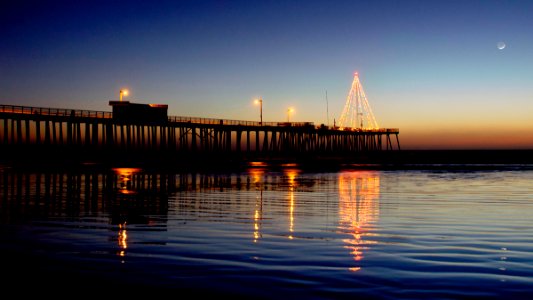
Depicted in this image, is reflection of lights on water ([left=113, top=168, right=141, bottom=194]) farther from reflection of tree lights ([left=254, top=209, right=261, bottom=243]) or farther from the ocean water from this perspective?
reflection of tree lights ([left=254, top=209, right=261, bottom=243])

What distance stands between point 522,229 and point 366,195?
10.9m

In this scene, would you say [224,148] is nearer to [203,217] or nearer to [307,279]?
[203,217]

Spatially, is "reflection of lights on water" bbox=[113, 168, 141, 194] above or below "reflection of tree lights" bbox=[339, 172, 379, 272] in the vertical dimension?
above

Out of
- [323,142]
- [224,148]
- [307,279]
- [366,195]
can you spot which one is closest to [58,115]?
[224,148]

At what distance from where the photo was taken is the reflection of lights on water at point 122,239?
9.48 m

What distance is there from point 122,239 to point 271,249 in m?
2.94

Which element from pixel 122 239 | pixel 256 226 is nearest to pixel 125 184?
pixel 256 226

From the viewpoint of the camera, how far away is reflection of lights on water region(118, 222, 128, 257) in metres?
9.48

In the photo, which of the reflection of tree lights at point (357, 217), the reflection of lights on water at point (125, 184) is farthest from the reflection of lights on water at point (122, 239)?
the reflection of lights on water at point (125, 184)

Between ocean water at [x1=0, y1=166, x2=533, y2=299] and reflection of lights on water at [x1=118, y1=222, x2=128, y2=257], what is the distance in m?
0.02

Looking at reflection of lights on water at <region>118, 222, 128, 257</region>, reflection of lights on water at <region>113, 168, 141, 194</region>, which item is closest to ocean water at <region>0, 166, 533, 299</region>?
reflection of lights on water at <region>118, 222, 128, 257</region>

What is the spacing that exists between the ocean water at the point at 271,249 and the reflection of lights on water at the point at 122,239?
0.07 ft

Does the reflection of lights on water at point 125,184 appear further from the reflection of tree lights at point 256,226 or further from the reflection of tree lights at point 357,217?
the reflection of tree lights at point 256,226

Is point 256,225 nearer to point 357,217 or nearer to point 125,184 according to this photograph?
point 357,217
